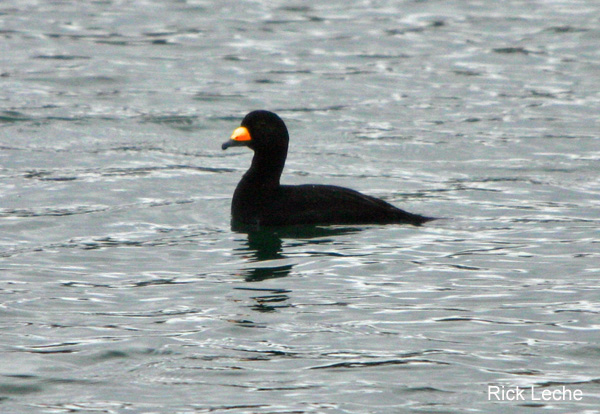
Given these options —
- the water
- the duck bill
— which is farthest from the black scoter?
the water

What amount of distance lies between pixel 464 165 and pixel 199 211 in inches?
139

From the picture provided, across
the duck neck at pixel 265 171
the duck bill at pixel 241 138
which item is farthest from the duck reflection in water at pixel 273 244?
the duck bill at pixel 241 138

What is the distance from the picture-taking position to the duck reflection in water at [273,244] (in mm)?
8984

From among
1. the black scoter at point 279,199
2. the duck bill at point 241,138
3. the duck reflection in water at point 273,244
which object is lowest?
the duck reflection in water at point 273,244

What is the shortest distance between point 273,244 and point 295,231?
15.9 inches

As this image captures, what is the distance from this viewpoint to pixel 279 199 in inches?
404

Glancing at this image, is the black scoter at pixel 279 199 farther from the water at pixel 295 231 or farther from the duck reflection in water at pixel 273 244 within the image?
the water at pixel 295 231

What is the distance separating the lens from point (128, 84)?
58.4 ft

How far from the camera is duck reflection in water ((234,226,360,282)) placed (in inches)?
354

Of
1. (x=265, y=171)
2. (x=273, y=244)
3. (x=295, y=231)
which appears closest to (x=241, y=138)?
(x=265, y=171)

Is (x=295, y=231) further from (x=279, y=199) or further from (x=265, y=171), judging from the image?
(x=265, y=171)

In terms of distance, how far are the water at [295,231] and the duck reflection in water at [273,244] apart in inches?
1.3

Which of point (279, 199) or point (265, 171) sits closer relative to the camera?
point (279, 199)

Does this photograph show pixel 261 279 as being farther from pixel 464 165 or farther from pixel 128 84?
pixel 128 84
